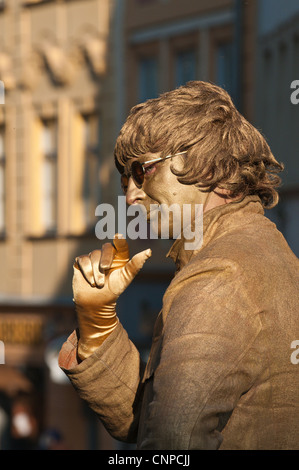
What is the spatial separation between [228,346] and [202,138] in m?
0.55

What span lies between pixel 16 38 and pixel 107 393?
14632mm

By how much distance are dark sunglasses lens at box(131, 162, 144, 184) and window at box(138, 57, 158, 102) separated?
12.3 m

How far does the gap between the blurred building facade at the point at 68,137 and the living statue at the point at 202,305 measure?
10966 mm

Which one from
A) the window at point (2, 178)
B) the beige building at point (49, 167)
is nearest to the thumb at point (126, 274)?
the beige building at point (49, 167)

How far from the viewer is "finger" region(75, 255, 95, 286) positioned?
8.79 feet

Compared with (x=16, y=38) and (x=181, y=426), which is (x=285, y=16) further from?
(x=181, y=426)

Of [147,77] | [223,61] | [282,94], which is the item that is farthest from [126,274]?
[147,77]

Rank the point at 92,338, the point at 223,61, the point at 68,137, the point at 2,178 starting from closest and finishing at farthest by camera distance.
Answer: the point at 92,338
the point at 223,61
the point at 68,137
the point at 2,178

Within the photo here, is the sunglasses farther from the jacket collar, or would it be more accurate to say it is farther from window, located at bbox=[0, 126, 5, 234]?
window, located at bbox=[0, 126, 5, 234]

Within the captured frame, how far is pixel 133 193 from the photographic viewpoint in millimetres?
2764

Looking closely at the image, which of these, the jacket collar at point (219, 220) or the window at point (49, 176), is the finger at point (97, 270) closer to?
the jacket collar at point (219, 220)

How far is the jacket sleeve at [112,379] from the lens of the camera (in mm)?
2838

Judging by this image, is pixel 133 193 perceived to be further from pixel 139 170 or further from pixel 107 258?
pixel 107 258

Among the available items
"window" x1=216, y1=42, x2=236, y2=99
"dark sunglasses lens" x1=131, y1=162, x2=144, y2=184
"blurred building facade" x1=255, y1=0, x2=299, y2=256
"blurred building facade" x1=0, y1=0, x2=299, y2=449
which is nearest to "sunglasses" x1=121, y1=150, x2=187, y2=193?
"dark sunglasses lens" x1=131, y1=162, x2=144, y2=184
